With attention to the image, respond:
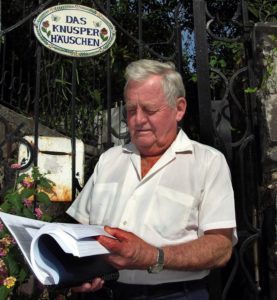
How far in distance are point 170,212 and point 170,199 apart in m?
0.05

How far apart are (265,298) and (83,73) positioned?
6.97 feet

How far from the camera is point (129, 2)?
470 centimetres

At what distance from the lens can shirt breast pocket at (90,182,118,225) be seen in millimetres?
1854

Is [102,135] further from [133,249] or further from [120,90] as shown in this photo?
[133,249]

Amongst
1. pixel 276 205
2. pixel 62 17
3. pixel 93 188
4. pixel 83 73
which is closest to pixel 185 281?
pixel 93 188

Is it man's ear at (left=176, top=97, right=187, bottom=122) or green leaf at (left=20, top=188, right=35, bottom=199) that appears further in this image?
green leaf at (left=20, top=188, right=35, bottom=199)

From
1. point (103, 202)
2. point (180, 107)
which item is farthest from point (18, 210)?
point (180, 107)

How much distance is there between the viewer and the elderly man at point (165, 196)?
1.68m

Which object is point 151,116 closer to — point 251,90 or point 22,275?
point 251,90

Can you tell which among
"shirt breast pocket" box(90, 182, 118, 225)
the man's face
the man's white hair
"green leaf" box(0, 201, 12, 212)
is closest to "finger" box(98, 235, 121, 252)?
"shirt breast pocket" box(90, 182, 118, 225)

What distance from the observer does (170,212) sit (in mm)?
1727

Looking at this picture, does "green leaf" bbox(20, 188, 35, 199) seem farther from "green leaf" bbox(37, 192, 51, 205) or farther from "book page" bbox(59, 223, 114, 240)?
"book page" bbox(59, 223, 114, 240)

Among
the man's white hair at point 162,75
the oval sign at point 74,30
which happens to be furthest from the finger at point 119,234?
the oval sign at point 74,30

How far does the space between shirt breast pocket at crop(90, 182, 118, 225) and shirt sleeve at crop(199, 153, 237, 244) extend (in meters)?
0.35
